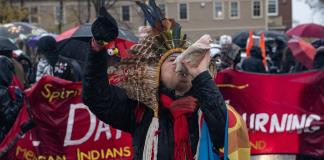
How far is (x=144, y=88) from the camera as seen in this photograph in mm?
3430

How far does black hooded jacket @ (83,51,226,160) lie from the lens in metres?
3.12

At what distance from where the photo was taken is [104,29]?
323 cm

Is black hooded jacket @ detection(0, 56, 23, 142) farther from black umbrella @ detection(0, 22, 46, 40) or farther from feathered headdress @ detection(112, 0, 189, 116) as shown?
black umbrella @ detection(0, 22, 46, 40)

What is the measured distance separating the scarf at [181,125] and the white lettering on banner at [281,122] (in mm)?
4315

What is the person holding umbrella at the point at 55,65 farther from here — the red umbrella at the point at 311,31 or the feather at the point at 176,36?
the red umbrella at the point at 311,31

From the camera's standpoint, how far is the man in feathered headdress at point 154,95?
3225 millimetres

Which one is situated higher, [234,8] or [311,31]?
[234,8]

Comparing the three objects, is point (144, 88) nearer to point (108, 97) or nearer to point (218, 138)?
point (108, 97)

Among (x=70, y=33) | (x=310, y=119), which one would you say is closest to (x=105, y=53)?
(x=310, y=119)

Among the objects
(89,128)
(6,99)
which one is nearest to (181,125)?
(6,99)

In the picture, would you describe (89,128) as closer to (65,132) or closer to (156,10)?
(65,132)

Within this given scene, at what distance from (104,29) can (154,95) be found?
0.43m

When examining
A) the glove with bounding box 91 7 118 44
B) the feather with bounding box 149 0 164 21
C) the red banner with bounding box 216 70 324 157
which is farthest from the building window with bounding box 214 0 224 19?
the glove with bounding box 91 7 118 44

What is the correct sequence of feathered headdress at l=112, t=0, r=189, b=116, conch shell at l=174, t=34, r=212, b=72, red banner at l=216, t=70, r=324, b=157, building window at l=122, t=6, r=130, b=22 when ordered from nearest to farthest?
conch shell at l=174, t=34, r=212, b=72 → feathered headdress at l=112, t=0, r=189, b=116 → red banner at l=216, t=70, r=324, b=157 → building window at l=122, t=6, r=130, b=22
